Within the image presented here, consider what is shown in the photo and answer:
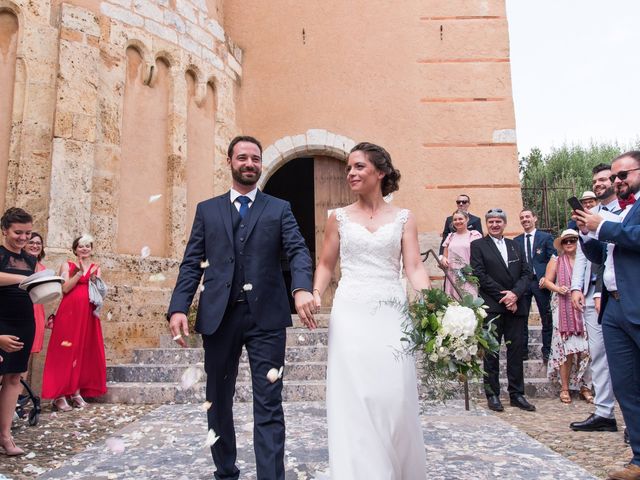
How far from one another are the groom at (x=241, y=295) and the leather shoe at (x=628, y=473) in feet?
6.63

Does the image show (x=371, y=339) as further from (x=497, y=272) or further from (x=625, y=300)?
(x=497, y=272)

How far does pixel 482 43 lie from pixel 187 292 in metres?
9.07

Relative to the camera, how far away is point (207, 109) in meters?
9.76

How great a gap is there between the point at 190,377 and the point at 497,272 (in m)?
3.76

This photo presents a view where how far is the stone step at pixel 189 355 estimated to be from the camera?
7.23 meters

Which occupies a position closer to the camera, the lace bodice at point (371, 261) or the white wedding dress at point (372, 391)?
the white wedding dress at point (372, 391)

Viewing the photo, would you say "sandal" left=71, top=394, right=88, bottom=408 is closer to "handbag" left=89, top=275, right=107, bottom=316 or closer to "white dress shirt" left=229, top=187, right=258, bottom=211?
"handbag" left=89, top=275, right=107, bottom=316

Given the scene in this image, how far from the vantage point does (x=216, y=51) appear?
9.88 m

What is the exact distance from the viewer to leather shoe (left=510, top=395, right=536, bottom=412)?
18.6 ft

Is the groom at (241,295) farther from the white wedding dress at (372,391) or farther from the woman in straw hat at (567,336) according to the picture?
the woman in straw hat at (567,336)

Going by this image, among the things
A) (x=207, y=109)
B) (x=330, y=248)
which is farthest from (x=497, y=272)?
(x=207, y=109)

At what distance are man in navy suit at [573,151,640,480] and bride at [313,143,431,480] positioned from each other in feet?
4.12

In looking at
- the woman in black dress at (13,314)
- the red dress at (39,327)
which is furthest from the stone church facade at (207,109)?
the woman in black dress at (13,314)

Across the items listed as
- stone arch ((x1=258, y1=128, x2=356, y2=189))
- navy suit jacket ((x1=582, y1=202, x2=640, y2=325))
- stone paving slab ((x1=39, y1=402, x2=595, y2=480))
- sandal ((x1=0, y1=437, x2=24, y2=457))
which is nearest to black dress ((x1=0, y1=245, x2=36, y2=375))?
sandal ((x1=0, y1=437, x2=24, y2=457))
